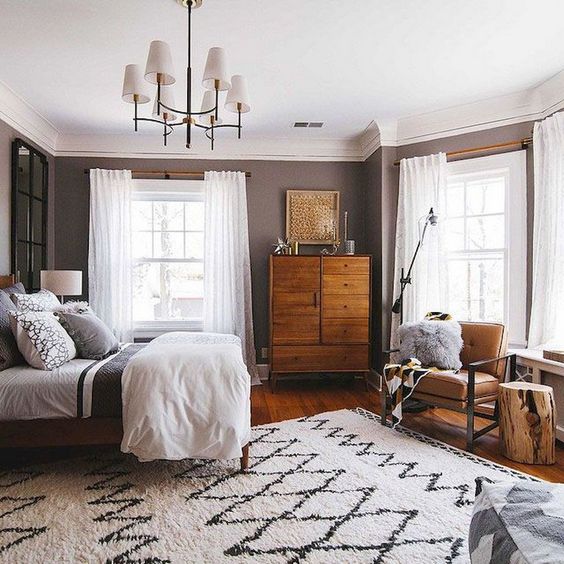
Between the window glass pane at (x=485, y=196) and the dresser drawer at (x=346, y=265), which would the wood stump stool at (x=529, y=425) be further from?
the dresser drawer at (x=346, y=265)

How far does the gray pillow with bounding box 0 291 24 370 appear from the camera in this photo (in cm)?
264

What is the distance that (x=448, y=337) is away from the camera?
140 inches

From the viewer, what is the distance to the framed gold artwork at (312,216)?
5.32 meters

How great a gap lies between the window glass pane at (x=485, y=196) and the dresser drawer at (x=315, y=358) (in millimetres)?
1807

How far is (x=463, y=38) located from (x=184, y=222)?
3.45 meters

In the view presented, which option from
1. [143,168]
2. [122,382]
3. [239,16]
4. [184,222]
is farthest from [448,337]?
[143,168]

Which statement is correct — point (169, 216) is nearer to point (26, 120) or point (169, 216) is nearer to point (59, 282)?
point (59, 282)

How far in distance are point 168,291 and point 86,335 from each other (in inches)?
92.9

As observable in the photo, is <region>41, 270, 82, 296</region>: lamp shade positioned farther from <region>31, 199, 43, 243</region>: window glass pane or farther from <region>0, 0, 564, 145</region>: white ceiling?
<region>0, 0, 564, 145</region>: white ceiling

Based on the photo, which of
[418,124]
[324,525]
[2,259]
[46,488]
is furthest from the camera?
[418,124]

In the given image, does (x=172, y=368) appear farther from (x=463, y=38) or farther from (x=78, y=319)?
(x=463, y=38)

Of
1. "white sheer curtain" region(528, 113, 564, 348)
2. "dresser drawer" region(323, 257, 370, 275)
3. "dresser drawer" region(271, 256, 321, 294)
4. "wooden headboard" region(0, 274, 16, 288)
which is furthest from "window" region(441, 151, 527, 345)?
"wooden headboard" region(0, 274, 16, 288)

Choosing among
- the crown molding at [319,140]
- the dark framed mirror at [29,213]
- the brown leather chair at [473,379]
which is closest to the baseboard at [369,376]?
the brown leather chair at [473,379]

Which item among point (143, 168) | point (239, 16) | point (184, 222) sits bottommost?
point (184, 222)
